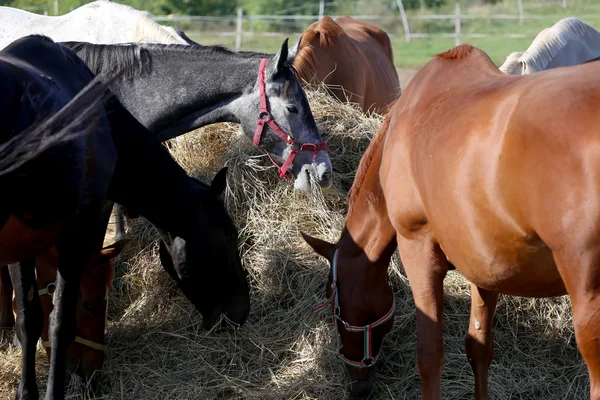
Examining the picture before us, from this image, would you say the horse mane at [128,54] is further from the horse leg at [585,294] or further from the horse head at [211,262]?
the horse leg at [585,294]

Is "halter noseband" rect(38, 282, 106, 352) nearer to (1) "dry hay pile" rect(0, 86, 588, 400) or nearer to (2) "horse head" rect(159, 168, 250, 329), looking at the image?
(1) "dry hay pile" rect(0, 86, 588, 400)

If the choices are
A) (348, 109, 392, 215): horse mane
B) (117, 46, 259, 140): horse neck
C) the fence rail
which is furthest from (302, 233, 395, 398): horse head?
the fence rail

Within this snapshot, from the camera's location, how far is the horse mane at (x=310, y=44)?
223 inches

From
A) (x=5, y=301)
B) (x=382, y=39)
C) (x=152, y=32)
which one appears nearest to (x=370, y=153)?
(x=5, y=301)

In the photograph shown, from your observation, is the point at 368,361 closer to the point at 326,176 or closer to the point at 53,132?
the point at 326,176

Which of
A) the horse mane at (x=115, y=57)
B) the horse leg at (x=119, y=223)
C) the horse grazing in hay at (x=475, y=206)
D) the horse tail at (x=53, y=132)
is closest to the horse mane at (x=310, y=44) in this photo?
the horse mane at (x=115, y=57)

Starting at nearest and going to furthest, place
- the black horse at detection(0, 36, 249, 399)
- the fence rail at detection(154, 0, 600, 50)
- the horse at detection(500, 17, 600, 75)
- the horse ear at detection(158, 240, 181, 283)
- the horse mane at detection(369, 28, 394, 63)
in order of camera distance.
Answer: the black horse at detection(0, 36, 249, 399)
the horse ear at detection(158, 240, 181, 283)
the horse at detection(500, 17, 600, 75)
the horse mane at detection(369, 28, 394, 63)
the fence rail at detection(154, 0, 600, 50)

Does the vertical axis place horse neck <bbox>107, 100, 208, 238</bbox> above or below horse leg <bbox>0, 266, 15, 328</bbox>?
above

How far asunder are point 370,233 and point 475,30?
56.6 ft

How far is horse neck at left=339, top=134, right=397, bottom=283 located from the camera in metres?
3.44

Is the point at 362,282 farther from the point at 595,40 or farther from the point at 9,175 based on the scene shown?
the point at 595,40

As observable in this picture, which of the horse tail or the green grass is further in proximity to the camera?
the green grass

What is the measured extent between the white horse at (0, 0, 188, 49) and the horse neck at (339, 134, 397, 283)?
2.34 meters

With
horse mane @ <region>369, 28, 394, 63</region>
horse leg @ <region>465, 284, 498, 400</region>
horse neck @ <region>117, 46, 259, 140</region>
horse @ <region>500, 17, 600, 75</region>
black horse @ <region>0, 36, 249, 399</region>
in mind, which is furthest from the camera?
horse mane @ <region>369, 28, 394, 63</region>
